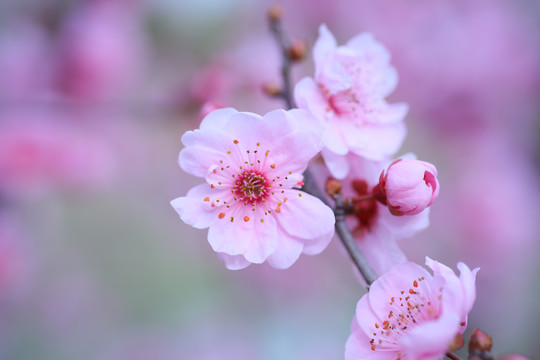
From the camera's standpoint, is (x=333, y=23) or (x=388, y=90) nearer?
(x=388, y=90)

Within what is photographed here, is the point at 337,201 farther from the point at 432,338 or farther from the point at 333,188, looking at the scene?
the point at 432,338

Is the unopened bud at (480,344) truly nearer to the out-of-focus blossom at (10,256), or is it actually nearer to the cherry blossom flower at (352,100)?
the cherry blossom flower at (352,100)

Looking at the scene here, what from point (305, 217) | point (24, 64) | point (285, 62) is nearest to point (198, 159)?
Result: point (305, 217)

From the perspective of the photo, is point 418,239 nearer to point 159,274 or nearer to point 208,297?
point 208,297

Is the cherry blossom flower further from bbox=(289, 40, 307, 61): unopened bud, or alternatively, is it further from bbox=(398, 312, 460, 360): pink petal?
bbox=(398, 312, 460, 360): pink petal

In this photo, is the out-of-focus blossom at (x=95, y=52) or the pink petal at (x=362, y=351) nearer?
the pink petal at (x=362, y=351)

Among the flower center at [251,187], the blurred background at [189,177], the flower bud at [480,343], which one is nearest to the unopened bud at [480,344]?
the flower bud at [480,343]

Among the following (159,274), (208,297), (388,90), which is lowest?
(388,90)

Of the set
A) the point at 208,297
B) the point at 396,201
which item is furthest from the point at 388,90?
the point at 208,297
